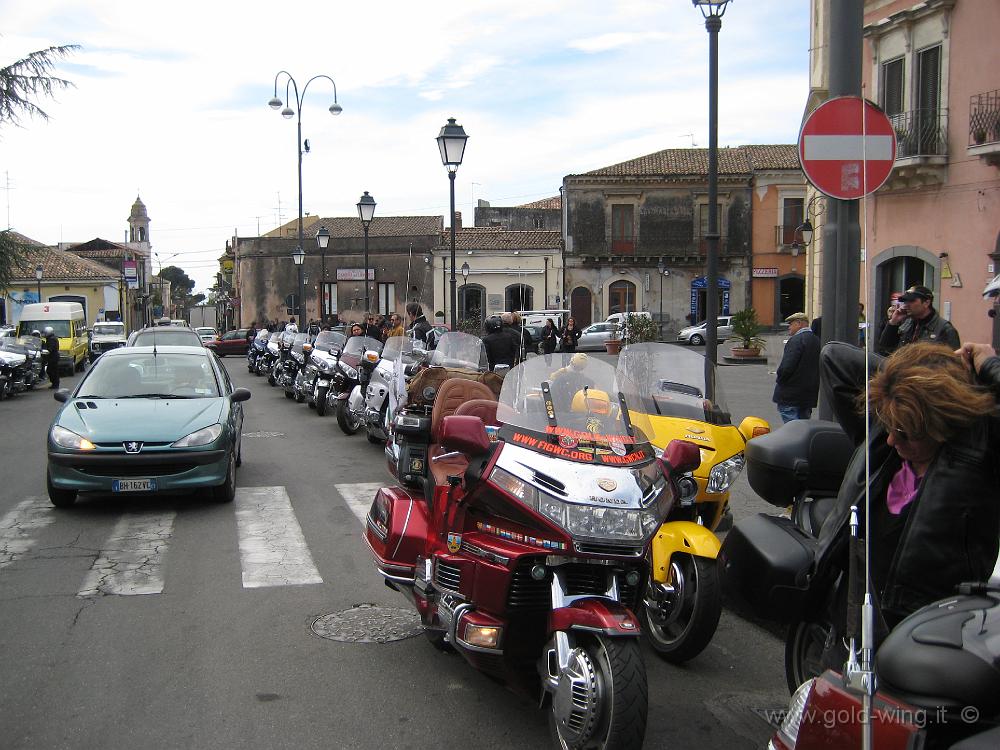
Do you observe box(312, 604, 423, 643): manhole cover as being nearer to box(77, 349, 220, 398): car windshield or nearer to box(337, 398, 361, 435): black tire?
A: box(77, 349, 220, 398): car windshield

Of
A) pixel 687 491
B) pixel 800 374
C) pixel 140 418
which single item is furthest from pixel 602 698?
pixel 800 374

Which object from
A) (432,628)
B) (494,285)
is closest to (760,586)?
(432,628)

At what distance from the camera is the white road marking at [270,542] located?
6699mm

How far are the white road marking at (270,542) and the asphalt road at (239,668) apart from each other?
9 cm

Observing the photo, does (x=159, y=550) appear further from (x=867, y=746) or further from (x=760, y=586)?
(x=867, y=746)

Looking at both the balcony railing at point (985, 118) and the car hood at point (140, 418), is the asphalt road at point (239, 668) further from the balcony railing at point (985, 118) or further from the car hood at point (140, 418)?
the balcony railing at point (985, 118)

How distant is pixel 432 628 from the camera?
472cm

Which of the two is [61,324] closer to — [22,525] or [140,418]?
[140,418]

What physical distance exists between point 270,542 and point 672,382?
3448 millimetres

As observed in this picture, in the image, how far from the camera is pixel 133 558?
23.4ft

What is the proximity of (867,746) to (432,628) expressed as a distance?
8.84ft

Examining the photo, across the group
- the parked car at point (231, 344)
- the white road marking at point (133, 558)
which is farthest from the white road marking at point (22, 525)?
the parked car at point (231, 344)

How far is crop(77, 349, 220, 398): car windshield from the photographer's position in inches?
383

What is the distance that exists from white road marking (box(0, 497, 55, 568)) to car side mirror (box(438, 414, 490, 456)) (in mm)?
4356
